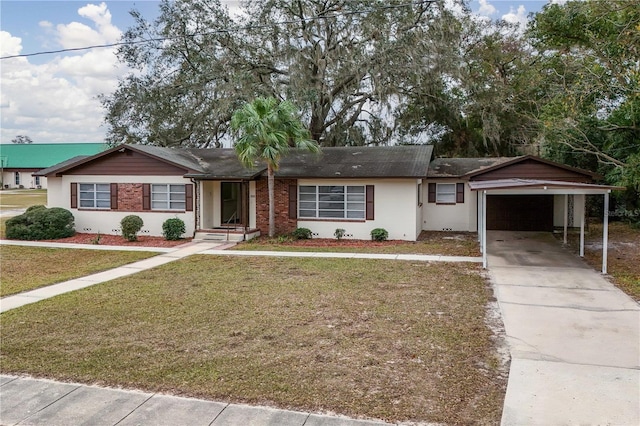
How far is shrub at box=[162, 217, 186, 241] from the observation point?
55.0 feet

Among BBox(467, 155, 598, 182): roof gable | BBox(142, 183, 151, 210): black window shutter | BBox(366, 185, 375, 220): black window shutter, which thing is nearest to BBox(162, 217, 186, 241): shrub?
BBox(142, 183, 151, 210): black window shutter

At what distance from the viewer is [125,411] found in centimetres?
418

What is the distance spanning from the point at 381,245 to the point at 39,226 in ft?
39.8

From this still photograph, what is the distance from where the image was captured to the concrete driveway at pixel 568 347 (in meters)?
4.21

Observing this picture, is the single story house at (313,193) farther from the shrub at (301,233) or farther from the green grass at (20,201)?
the green grass at (20,201)

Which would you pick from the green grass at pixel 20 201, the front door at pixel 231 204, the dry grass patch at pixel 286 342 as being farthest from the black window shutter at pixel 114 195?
the green grass at pixel 20 201

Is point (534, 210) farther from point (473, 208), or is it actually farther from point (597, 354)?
point (597, 354)

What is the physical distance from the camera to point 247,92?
67.5ft

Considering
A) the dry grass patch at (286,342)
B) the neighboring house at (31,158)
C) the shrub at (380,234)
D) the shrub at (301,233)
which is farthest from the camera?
the neighboring house at (31,158)

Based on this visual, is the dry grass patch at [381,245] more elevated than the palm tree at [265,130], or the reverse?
the palm tree at [265,130]

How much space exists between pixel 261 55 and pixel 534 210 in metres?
13.6

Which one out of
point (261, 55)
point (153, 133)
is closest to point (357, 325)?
point (261, 55)

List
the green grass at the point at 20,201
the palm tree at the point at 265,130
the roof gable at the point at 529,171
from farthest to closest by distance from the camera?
the green grass at the point at 20,201 < the roof gable at the point at 529,171 < the palm tree at the point at 265,130

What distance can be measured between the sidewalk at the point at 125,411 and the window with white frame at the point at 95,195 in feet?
48.4
